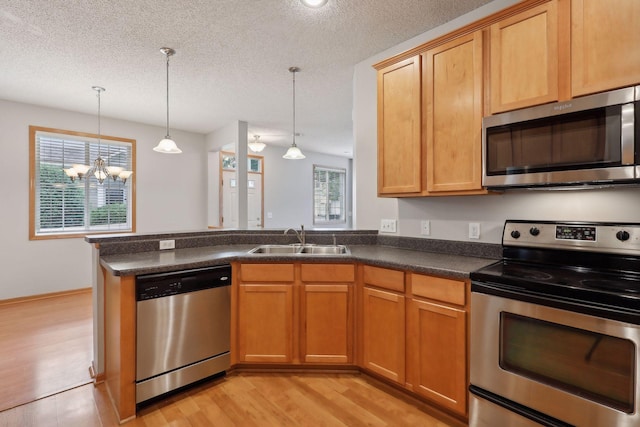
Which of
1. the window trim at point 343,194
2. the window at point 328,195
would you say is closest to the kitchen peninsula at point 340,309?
the window trim at point 343,194

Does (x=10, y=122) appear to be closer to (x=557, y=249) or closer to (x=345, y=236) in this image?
(x=345, y=236)

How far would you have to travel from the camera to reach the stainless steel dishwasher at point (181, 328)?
6.32 feet

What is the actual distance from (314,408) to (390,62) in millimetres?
2517

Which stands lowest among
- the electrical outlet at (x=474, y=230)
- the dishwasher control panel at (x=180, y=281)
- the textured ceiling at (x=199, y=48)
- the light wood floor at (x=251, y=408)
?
the light wood floor at (x=251, y=408)

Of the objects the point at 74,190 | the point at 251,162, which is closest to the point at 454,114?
the point at 251,162

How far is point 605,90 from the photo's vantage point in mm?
1502

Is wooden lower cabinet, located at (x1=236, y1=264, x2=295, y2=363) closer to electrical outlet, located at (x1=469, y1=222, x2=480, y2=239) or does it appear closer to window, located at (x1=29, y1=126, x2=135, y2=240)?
electrical outlet, located at (x1=469, y1=222, x2=480, y2=239)

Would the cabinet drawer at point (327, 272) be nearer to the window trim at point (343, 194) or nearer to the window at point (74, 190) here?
the window at point (74, 190)

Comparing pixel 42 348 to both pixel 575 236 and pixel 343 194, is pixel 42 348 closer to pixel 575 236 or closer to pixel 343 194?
pixel 575 236

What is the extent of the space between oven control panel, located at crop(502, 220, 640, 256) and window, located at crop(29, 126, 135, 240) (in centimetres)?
541

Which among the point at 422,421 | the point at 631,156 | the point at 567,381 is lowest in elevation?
the point at 422,421

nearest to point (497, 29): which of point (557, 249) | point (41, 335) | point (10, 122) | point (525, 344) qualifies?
point (557, 249)

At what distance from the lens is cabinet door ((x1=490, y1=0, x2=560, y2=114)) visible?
5.46 feet

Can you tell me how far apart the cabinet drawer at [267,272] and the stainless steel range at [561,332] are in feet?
4.14
